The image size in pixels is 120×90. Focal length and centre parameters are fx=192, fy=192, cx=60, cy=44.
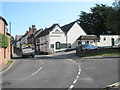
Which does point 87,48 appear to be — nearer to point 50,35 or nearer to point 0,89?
point 50,35

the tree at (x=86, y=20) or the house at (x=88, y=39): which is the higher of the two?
the tree at (x=86, y=20)

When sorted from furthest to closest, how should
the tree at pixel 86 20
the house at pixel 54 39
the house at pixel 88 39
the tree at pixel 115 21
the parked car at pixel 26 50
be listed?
1. the tree at pixel 86 20
2. the house at pixel 88 39
3. the house at pixel 54 39
4. the parked car at pixel 26 50
5. the tree at pixel 115 21

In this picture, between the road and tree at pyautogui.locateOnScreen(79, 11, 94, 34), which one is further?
tree at pyautogui.locateOnScreen(79, 11, 94, 34)

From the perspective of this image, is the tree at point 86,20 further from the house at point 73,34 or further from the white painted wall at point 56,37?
the white painted wall at point 56,37

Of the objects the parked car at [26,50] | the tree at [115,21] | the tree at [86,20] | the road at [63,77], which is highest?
the tree at [86,20]

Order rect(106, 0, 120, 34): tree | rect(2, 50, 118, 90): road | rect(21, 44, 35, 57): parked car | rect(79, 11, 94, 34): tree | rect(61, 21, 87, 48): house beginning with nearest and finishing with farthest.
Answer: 1. rect(106, 0, 120, 34): tree
2. rect(2, 50, 118, 90): road
3. rect(21, 44, 35, 57): parked car
4. rect(61, 21, 87, 48): house
5. rect(79, 11, 94, 34): tree

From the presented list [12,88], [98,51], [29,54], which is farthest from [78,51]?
[12,88]

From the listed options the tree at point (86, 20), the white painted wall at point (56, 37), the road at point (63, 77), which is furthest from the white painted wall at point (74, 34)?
the road at point (63, 77)

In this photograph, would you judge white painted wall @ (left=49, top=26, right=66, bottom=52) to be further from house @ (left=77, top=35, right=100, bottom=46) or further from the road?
the road

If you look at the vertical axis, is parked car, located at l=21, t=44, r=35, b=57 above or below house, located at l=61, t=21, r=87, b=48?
below

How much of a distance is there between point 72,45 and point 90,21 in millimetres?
14629

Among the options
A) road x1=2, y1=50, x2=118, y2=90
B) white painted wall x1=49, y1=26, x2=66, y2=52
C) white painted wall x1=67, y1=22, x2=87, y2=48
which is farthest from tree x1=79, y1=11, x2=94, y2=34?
road x1=2, y1=50, x2=118, y2=90

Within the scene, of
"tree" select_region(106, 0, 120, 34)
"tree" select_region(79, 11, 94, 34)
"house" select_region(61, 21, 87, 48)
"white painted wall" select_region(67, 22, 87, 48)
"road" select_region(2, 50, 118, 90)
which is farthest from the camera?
"tree" select_region(79, 11, 94, 34)

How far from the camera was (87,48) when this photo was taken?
39.1 metres
